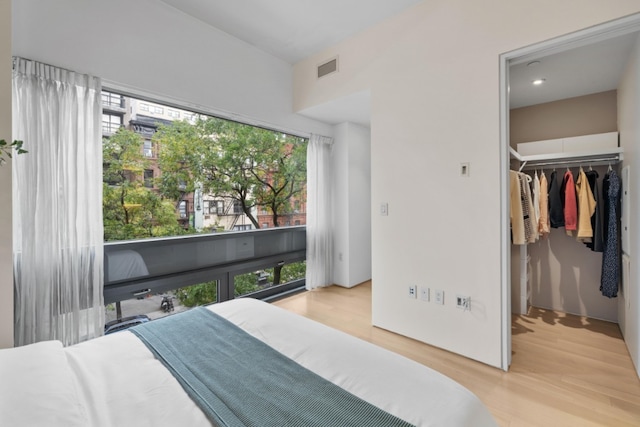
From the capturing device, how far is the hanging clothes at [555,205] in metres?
2.99

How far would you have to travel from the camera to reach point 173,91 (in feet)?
8.59

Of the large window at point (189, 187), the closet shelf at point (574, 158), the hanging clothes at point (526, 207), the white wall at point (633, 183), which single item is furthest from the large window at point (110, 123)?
the white wall at point (633, 183)

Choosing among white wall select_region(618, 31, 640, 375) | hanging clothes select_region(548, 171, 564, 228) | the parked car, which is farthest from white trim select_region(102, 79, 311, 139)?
white wall select_region(618, 31, 640, 375)

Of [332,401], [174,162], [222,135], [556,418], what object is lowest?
[556,418]

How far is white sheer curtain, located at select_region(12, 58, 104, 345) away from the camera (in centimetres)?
189

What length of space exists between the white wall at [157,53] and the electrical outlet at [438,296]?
8.32 ft

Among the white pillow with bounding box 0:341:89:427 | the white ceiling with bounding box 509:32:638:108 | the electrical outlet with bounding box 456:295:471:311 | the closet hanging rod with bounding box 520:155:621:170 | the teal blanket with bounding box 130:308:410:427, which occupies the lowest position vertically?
the electrical outlet with bounding box 456:295:471:311

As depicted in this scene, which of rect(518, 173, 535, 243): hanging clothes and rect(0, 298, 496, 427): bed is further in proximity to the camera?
rect(518, 173, 535, 243): hanging clothes

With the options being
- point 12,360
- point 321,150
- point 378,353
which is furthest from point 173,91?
point 378,353

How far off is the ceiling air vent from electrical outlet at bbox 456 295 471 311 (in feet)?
8.48

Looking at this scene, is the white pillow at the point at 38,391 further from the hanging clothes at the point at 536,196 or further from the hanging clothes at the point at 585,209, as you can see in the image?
the hanging clothes at the point at 585,209

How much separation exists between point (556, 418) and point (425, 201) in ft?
5.23

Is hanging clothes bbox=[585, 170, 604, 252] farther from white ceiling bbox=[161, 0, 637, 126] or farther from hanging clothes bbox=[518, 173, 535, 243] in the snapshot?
white ceiling bbox=[161, 0, 637, 126]

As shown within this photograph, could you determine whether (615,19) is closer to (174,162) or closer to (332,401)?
(332,401)
